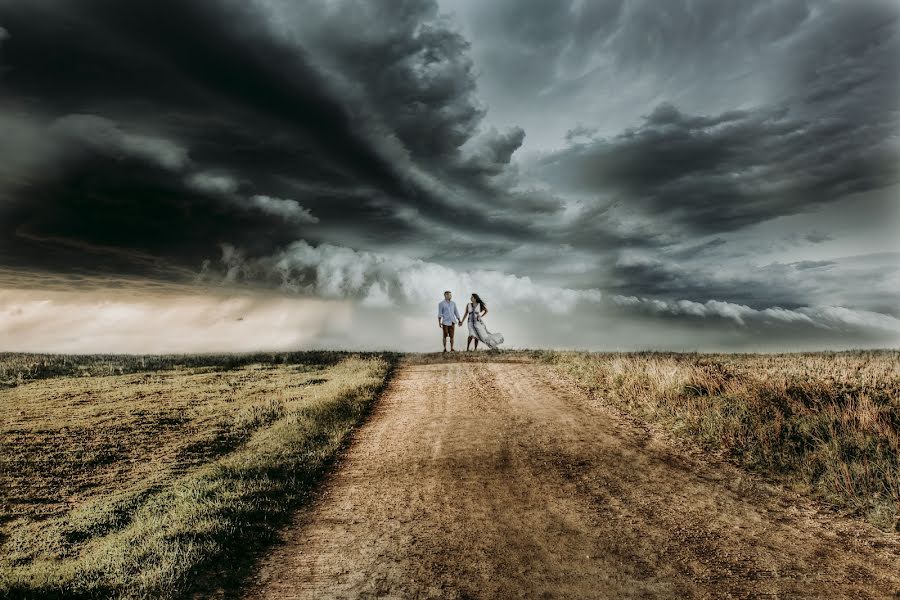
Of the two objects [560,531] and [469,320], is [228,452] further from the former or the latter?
[469,320]

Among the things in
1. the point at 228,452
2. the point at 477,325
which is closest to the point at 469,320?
the point at 477,325

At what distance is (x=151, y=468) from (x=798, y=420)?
12.0 metres

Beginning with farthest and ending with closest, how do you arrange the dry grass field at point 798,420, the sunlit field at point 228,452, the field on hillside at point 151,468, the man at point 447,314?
the man at point 447,314 < the dry grass field at point 798,420 < the sunlit field at point 228,452 < the field on hillside at point 151,468

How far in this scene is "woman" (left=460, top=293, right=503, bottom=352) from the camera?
24875 millimetres

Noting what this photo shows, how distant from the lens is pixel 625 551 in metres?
5.53

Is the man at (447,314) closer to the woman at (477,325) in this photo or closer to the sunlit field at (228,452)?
the woman at (477,325)

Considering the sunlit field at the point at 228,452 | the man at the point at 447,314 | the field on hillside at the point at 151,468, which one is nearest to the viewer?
the field on hillside at the point at 151,468

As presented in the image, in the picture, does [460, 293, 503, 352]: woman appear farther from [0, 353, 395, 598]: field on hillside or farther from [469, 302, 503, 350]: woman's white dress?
[0, 353, 395, 598]: field on hillside

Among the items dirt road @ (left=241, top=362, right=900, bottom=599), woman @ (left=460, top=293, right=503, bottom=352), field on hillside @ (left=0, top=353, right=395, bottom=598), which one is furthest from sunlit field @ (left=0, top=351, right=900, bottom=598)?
woman @ (left=460, top=293, right=503, bottom=352)

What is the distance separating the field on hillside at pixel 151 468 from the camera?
18.4 ft

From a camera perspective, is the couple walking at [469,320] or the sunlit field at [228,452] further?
the couple walking at [469,320]

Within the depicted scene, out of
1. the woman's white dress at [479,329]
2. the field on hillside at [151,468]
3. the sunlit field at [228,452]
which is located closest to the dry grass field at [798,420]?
the sunlit field at [228,452]

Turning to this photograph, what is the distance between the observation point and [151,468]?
9.49 meters

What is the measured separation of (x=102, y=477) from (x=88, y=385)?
33.9 ft
